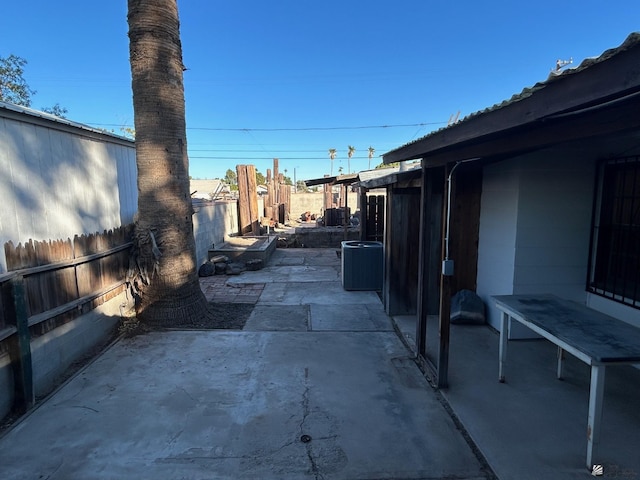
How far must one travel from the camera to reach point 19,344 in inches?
129

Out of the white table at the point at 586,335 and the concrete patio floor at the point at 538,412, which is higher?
the white table at the point at 586,335

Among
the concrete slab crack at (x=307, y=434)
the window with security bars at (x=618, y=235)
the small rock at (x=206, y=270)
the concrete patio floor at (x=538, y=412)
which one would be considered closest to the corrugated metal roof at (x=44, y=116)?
the concrete slab crack at (x=307, y=434)

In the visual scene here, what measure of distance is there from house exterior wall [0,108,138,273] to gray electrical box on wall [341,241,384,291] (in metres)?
3.90

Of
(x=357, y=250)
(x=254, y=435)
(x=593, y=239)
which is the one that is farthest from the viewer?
(x=357, y=250)

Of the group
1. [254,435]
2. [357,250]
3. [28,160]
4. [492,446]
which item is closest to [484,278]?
[357,250]

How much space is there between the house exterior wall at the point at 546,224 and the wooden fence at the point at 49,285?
207 inches

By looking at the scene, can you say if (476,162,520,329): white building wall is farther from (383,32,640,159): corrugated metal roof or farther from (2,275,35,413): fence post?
(2,275,35,413): fence post

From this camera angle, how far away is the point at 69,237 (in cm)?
423

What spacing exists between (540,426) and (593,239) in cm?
276

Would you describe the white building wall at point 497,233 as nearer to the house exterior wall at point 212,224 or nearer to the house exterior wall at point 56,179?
the house exterior wall at point 56,179

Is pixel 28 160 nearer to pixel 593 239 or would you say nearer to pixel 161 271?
pixel 161 271

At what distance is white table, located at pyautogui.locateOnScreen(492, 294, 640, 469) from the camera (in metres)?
2.35

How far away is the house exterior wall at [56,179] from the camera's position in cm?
340

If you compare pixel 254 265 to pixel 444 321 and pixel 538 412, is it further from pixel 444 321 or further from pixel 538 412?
pixel 538 412
